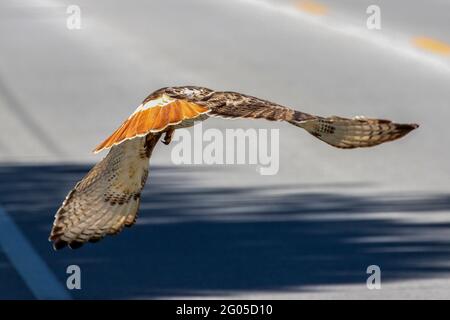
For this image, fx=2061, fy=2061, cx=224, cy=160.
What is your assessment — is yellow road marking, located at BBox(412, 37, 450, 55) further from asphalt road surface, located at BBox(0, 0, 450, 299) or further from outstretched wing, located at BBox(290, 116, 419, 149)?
outstretched wing, located at BBox(290, 116, 419, 149)

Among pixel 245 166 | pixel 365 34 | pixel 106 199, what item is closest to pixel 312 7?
pixel 365 34

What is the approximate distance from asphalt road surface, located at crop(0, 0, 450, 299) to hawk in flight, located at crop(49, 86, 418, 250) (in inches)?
62.7

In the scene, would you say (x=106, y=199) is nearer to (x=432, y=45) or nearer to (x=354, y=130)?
(x=354, y=130)

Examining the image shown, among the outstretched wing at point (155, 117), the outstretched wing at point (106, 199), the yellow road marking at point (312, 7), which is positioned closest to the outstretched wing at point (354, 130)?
the outstretched wing at point (155, 117)

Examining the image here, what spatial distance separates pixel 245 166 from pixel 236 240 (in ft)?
7.30

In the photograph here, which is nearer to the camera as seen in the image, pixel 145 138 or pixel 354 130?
pixel 354 130

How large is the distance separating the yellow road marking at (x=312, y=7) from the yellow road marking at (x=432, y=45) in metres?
3.81

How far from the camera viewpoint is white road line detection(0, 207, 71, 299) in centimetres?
1105

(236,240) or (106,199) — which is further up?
(106,199)

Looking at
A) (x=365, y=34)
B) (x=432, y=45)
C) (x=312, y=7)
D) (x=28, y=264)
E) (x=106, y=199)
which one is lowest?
(x=28, y=264)

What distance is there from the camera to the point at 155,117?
21.7 ft

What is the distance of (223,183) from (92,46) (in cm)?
954
